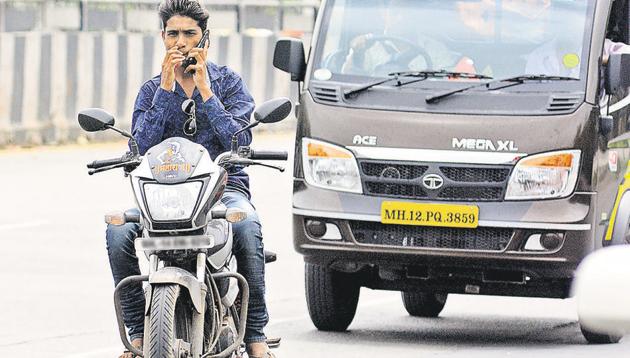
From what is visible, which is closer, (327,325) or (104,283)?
(327,325)

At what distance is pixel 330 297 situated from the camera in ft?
33.8

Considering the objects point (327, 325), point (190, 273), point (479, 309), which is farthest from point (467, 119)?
point (190, 273)

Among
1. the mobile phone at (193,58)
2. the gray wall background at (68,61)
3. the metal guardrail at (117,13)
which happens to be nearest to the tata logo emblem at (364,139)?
the mobile phone at (193,58)

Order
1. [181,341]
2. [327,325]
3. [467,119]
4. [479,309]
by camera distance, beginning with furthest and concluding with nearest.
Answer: [479,309], [327,325], [467,119], [181,341]

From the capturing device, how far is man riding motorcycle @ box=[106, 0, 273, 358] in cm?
739

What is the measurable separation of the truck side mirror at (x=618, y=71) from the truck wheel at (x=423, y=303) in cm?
204

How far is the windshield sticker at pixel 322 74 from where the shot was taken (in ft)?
33.8

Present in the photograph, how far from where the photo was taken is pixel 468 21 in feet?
34.0

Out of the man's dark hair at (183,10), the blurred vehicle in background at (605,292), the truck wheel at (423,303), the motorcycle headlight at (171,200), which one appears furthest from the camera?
the truck wheel at (423,303)

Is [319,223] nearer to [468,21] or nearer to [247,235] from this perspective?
[468,21]

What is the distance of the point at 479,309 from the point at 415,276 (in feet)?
6.13

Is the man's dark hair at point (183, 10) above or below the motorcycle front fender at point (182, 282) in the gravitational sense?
above

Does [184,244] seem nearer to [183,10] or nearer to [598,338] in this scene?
[183,10]

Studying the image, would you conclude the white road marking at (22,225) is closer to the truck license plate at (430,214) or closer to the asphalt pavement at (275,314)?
the asphalt pavement at (275,314)
